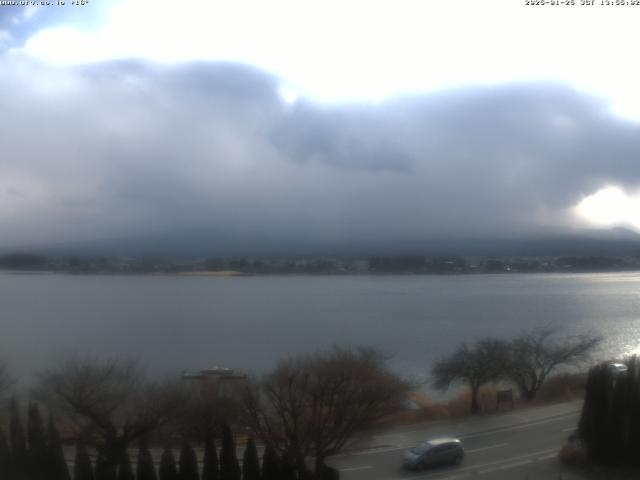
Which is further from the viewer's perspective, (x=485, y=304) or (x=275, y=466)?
(x=485, y=304)

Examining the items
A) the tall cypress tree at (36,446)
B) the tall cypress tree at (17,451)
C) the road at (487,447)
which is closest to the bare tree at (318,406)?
the road at (487,447)

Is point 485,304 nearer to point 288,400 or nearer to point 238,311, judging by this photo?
point 238,311

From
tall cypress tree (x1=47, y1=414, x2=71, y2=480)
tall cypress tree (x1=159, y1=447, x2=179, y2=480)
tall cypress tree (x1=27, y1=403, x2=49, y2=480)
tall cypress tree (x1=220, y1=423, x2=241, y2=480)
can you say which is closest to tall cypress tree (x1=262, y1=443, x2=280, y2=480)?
tall cypress tree (x1=220, y1=423, x2=241, y2=480)

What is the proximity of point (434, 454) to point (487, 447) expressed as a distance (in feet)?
3.50

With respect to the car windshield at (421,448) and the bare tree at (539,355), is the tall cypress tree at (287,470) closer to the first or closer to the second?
the car windshield at (421,448)

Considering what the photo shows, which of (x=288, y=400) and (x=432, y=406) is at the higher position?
(x=288, y=400)

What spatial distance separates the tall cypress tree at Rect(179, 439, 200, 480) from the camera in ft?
20.6

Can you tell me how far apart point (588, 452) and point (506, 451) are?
2.94 ft

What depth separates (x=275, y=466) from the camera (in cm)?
644

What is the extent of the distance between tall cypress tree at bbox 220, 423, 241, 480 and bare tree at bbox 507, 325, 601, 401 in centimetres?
621

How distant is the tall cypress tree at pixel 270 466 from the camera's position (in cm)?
642

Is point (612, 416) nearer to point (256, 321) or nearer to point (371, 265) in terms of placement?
point (256, 321)

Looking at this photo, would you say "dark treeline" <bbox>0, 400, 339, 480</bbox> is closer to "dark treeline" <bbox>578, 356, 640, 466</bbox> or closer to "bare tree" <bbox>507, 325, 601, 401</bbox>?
"dark treeline" <bbox>578, 356, 640, 466</bbox>

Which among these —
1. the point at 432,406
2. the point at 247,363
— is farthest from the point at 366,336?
the point at 432,406
